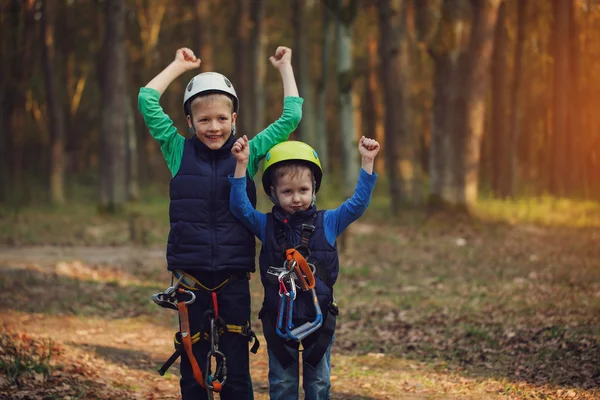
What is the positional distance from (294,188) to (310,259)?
453 millimetres

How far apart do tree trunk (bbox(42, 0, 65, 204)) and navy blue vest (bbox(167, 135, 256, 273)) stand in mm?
24350

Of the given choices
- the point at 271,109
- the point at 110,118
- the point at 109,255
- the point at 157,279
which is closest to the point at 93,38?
the point at 110,118

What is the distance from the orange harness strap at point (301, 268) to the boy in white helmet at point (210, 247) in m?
0.43

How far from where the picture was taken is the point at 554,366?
8.14 m

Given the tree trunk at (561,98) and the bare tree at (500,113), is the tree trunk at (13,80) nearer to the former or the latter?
the bare tree at (500,113)

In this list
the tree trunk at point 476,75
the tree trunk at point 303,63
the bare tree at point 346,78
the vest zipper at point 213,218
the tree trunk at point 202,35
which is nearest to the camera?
the vest zipper at point 213,218

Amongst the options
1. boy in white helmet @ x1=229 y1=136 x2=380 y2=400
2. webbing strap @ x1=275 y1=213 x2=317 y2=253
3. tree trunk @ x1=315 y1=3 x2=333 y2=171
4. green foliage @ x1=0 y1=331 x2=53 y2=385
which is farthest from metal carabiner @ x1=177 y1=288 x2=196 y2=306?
tree trunk @ x1=315 y1=3 x2=333 y2=171

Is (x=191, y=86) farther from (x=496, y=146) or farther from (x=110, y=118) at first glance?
(x=496, y=146)

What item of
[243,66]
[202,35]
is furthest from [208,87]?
[243,66]

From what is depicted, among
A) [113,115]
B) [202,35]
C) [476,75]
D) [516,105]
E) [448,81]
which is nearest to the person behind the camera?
[476,75]

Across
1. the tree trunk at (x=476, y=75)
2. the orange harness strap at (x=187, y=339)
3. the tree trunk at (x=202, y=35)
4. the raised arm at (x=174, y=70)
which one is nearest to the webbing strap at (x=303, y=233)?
the orange harness strap at (x=187, y=339)

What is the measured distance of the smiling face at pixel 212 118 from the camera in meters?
5.75

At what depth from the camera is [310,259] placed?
562 cm

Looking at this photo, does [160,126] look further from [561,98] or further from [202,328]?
[561,98]
